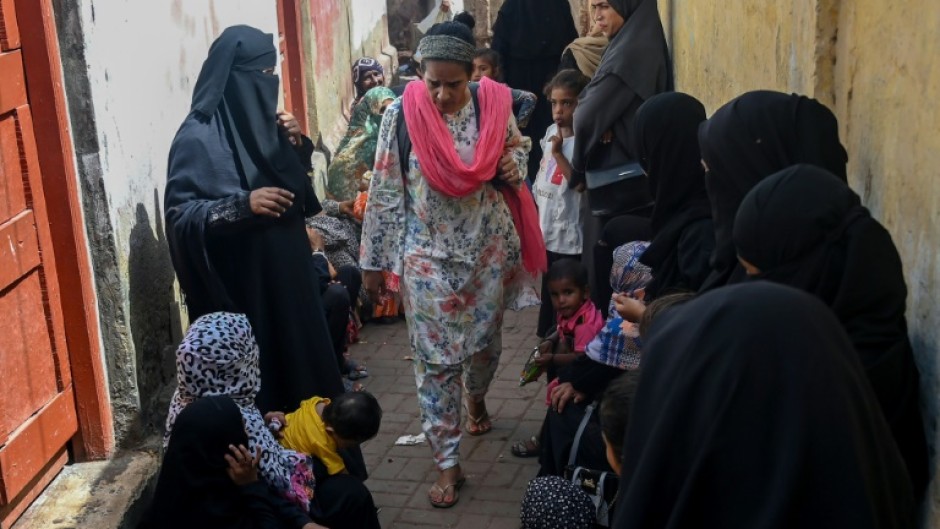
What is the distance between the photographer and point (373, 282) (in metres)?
5.31

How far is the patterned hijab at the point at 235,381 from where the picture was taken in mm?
4129

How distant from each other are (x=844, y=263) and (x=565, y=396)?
6.72 feet

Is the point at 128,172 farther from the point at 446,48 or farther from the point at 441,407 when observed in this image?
the point at 441,407

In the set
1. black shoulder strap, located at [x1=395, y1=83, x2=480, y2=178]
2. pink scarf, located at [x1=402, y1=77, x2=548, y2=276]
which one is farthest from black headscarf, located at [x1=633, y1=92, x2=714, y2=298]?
black shoulder strap, located at [x1=395, y1=83, x2=480, y2=178]

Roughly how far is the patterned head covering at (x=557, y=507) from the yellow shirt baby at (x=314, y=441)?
32.7 inches

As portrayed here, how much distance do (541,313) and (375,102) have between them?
8.57 feet

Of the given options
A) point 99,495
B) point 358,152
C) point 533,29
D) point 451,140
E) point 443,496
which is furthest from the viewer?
point 533,29

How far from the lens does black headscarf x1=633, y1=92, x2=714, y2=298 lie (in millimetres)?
4000

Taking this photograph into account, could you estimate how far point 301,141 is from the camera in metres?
5.56

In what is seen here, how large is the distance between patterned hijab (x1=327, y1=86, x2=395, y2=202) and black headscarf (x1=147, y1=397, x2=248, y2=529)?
180 inches

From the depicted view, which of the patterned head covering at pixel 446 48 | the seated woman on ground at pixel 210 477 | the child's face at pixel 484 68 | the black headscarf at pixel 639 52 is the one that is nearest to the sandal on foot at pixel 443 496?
the seated woman on ground at pixel 210 477

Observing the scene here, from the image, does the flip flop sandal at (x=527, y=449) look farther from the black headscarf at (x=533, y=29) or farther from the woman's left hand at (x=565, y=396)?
the black headscarf at (x=533, y=29)

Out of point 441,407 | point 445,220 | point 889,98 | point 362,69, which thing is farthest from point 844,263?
point 362,69

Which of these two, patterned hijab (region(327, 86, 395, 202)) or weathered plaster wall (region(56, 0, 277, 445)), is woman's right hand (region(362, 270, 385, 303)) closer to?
weathered plaster wall (region(56, 0, 277, 445))
